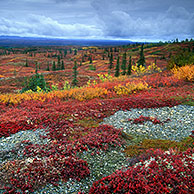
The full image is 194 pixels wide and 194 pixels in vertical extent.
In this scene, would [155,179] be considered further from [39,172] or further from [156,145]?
[39,172]

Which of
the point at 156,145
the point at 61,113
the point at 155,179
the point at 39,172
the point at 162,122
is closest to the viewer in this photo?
the point at 155,179

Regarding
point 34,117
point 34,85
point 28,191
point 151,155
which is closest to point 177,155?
point 151,155

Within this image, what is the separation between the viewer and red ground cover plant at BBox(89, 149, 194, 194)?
17.7ft

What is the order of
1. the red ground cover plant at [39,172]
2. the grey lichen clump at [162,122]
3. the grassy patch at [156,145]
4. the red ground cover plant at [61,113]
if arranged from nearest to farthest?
1. the red ground cover plant at [39,172]
2. the grassy patch at [156,145]
3. the grey lichen clump at [162,122]
4. the red ground cover plant at [61,113]

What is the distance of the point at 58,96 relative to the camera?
2059cm

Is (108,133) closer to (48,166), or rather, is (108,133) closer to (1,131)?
(48,166)

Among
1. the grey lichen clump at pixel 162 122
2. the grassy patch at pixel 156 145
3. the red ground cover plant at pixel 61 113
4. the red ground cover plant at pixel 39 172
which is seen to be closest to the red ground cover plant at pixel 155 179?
the red ground cover plant at pixel 39 172

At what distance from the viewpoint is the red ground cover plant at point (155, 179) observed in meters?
5.40

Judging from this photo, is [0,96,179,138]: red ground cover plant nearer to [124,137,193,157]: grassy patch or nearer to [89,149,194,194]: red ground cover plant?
[124,137,193,157]: grassy patch

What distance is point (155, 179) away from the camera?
19.0 ft

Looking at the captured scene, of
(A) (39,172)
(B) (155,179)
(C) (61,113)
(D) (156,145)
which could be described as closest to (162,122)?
(D) (156,145)

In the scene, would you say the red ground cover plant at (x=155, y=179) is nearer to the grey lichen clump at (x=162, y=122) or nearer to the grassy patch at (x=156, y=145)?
the grassy patch at (x=156, y=145)

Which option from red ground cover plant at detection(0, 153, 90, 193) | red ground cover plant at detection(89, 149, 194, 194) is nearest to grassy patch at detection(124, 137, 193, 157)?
red ground cover plant at detection(89, 149, 194, 194)

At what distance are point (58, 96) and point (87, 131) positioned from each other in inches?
429
